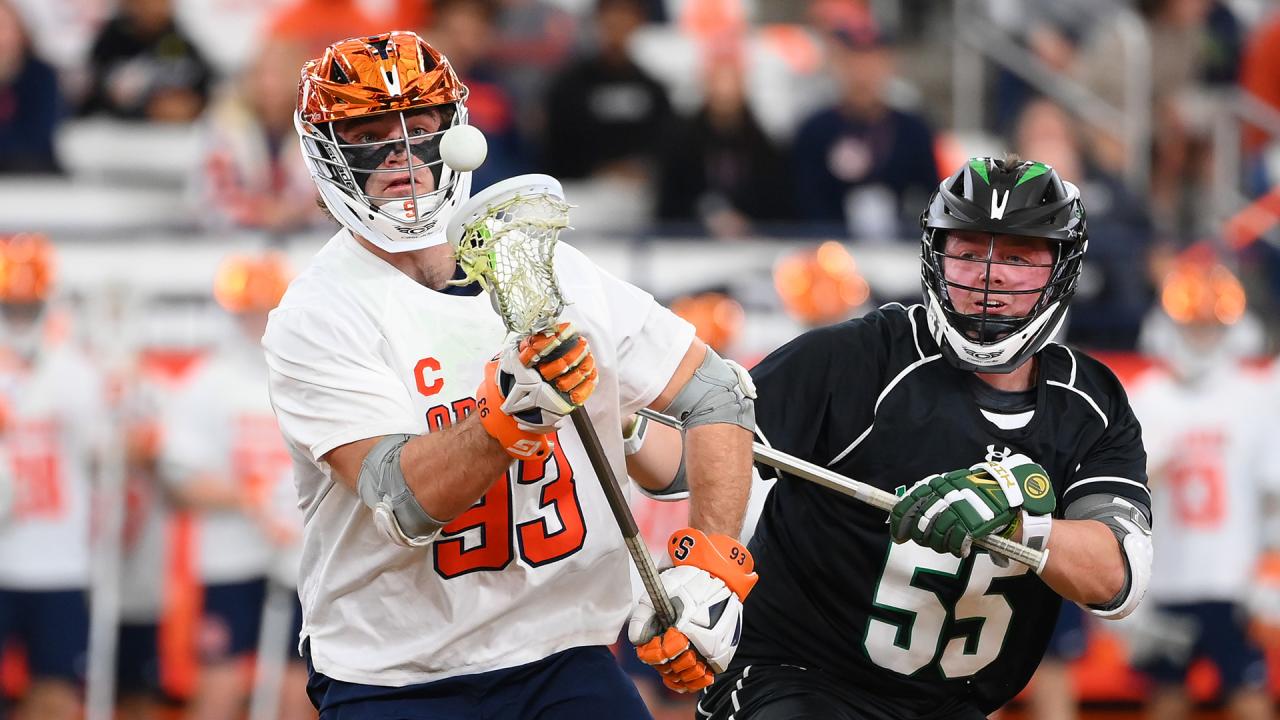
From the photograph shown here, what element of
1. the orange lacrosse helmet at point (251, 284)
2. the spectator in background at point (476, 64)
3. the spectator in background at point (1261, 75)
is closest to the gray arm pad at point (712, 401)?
the orange lacrosse helmet at point (251, 284)

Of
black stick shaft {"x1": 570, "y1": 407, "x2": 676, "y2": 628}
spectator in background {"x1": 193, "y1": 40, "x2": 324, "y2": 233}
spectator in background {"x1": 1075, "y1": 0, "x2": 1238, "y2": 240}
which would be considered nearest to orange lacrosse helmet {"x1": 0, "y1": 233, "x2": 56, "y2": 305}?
spectator in background {"x1": 193, "y1": 40, "x2": 324, "y2": 233}

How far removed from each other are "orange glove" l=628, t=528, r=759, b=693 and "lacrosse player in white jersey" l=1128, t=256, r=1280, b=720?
18.3 feet

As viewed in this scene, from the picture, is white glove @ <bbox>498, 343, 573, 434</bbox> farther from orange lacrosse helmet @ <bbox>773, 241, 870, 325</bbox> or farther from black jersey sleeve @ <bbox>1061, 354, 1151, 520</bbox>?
orange lacrosse helmet @ <bbox>773, 241, 870, 325</bbox>

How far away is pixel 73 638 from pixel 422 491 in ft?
18.6

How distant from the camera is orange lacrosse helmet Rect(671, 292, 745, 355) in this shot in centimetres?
873

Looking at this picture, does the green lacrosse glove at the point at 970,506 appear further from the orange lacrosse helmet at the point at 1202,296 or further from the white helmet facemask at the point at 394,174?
the orange lacrosse helmet at the point at 1202,296

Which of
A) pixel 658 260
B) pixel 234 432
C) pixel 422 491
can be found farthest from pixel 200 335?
pixel 422 491

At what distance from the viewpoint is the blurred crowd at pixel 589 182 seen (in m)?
8.92

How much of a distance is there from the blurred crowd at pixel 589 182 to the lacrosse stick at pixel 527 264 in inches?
184

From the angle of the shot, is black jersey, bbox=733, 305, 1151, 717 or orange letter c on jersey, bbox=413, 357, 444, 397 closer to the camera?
orange letter c on jersey, bbox=413, 357, 444, 397

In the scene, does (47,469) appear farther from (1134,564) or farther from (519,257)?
(1134,564)

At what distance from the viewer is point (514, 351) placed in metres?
3.68

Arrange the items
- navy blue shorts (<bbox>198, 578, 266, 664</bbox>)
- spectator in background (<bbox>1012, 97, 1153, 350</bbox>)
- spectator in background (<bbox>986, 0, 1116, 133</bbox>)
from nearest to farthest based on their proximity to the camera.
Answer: navy blue shorts (<bbox>198, 578, 266, 664</bbox>) → spectator in background (<bbox>1012, 97, 1153, 350</bbox>) → spectator in background (<bbox>986, 0, 1116, 133</bbox>)

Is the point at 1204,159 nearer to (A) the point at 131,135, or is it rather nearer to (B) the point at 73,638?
(A) the point at 131,135
